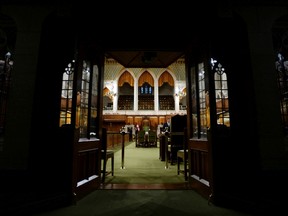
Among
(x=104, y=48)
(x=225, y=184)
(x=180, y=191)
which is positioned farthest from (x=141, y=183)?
(x=104, y=48)

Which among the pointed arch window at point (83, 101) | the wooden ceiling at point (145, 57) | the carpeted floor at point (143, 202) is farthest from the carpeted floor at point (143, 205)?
the wooden ceiling at point (145, 57)

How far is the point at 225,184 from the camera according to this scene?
223cm

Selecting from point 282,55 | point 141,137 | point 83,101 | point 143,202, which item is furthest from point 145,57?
point 141,137

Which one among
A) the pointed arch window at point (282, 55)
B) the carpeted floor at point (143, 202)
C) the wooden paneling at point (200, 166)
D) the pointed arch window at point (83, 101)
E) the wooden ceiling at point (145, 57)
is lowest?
the carpeted floor at point (143, 202)

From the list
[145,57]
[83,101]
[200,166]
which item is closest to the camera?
[200,166]

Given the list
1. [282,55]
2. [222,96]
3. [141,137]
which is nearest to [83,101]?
[222,96]

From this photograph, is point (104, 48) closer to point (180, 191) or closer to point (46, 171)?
point (46, 171)

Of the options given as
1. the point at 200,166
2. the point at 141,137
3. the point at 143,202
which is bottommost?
the point at 143,202

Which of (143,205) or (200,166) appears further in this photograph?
(200,166)

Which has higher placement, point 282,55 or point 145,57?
point 145,57

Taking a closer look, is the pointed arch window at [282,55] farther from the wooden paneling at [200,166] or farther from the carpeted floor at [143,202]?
the carpeted floor at [143,202]

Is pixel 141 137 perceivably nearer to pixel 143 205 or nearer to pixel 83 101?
pixel 83 101

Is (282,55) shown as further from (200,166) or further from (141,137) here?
(141,137)

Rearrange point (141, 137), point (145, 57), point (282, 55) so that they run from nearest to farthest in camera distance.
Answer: point (282, 55), point (145, 57), point (141, 137)
